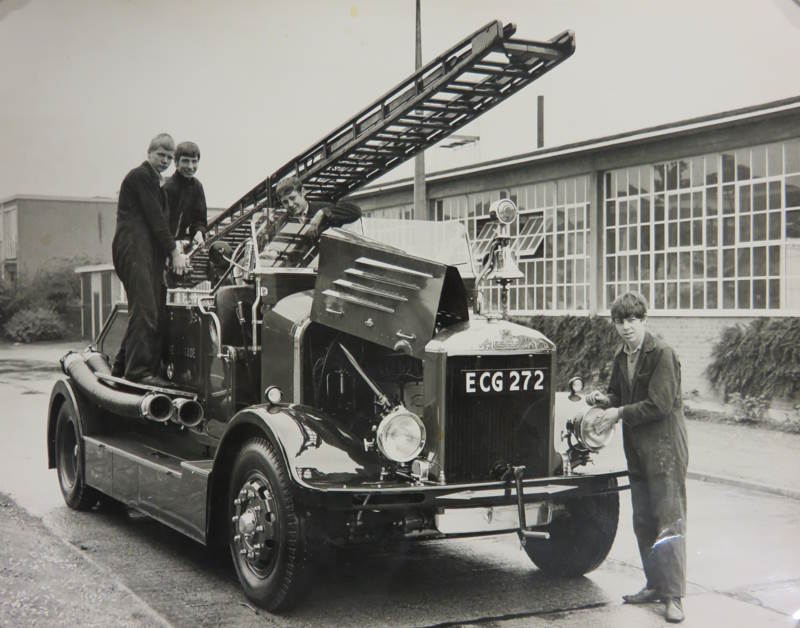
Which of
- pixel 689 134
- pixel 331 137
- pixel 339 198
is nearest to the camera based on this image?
pixel 331 137

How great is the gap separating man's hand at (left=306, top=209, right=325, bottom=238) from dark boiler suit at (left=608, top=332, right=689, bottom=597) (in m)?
2.21

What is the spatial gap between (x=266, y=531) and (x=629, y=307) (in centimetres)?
227

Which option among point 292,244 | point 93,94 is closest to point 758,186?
point 292,244

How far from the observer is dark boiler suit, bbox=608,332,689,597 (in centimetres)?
494

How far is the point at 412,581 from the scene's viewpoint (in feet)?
18.1

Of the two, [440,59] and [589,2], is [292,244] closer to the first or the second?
[440,59]

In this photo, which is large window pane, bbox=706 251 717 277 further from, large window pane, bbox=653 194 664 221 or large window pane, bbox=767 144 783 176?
large window pane, bbox=767 144 783 176

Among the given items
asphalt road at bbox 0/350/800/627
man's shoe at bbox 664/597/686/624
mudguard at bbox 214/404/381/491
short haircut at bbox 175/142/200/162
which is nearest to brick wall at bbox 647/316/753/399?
asphalt road at bbox 0/350/800/627

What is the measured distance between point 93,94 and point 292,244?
154 centimetres

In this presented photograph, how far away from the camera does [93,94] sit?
19.2 ft

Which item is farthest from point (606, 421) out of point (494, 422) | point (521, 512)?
point (521, 512)

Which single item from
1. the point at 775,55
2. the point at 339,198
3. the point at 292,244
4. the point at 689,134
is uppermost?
the point at 689,134

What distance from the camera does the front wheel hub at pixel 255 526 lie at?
4930 millimetres

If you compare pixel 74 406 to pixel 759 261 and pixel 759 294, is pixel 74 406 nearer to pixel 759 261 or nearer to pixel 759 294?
A: pixel 759 294
